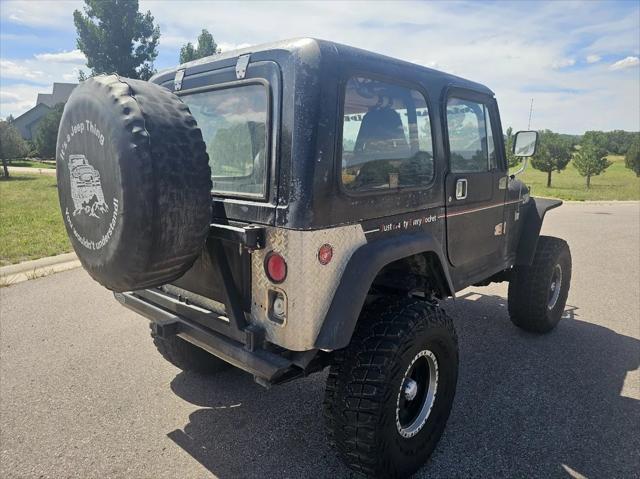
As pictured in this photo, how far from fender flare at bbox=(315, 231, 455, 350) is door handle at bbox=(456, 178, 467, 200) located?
890 mm

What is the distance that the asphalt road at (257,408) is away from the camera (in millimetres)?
2570

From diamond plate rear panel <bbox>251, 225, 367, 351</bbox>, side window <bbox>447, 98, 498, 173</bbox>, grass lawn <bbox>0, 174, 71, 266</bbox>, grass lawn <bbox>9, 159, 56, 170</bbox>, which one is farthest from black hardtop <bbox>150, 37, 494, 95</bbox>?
grass lawn <bbox>9, 159, 56, 170</bbox>

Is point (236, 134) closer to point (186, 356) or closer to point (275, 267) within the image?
point (275, 267)

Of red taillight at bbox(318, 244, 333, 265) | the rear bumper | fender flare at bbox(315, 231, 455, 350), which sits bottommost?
the rear bumper

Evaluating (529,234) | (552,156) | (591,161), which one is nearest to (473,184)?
(529,234)

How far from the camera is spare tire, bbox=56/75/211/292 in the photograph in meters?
1.91

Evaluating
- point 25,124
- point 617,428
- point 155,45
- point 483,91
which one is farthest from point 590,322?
point 25,124

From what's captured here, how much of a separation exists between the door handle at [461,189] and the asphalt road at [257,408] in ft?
4.69

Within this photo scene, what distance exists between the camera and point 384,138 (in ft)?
8.39

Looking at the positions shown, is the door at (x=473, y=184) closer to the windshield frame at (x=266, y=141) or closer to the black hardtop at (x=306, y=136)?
the black hardtop at (x=306, y=136)

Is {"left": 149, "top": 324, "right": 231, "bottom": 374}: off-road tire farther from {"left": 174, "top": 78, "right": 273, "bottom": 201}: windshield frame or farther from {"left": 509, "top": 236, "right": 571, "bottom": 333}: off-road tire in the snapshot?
{"left": 509, "top": 236, "right": 571, "bottom": 333}: off-road tire

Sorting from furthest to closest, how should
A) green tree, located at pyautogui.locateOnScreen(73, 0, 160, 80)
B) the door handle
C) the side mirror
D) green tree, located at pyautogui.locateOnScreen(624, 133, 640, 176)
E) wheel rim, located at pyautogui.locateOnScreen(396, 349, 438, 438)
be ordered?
green tree, located at pyautogui.locateOnScreen(624, 133, 640, 176), green tree, located at pyautogui.locateOnScreen(73, 0, 160, 80), the side mirror, the door handle, wheel rim, located at pyautogui.locateOnScreen(396, 349, 438, 438)

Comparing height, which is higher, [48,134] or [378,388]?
[48,134]

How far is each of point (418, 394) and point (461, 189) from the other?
1.39 meters
